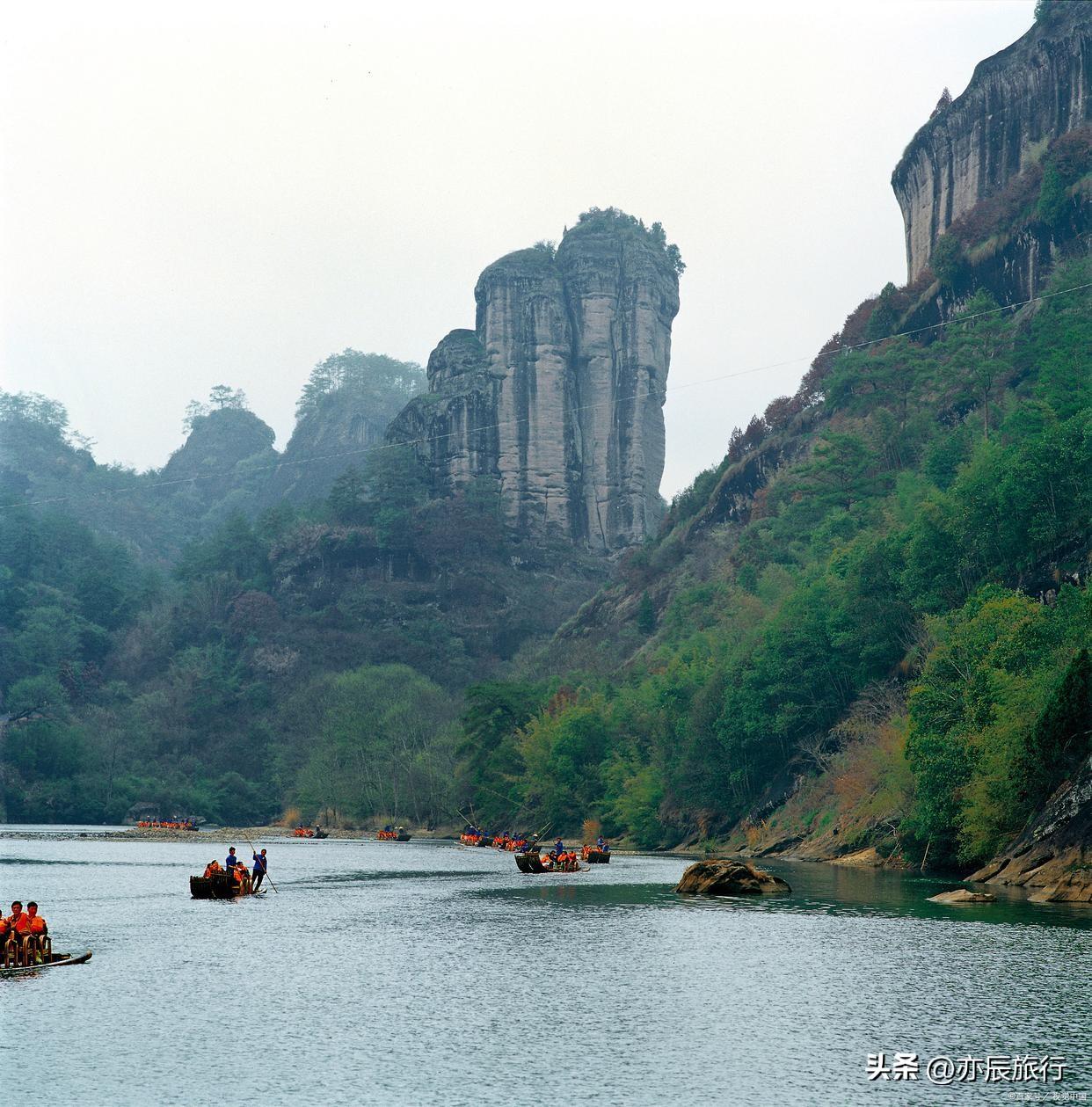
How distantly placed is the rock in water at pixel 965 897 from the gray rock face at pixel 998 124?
92.4 meters

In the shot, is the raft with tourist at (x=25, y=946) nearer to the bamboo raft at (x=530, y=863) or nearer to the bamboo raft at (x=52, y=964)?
the bamboo raft at (x=52, y=964)

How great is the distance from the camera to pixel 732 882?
5144 cm

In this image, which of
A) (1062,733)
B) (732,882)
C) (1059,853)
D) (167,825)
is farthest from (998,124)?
(167,825)

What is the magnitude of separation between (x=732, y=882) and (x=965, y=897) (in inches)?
375

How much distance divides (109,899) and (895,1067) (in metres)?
38.7

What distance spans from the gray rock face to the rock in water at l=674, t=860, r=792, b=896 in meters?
90.3

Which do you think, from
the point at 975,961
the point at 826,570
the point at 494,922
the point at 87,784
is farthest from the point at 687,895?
Result: the point at 87,784

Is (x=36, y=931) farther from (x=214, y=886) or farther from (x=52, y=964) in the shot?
(x=214, y=886)

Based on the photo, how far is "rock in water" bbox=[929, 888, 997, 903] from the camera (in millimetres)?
44469

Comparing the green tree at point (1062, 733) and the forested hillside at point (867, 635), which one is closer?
the green tree at point (1062, 733)

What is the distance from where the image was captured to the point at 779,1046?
23547 mm

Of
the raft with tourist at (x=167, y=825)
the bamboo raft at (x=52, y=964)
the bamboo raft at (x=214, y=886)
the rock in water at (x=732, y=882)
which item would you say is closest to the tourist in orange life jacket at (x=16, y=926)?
the bamboo raft at (x=52, y=964)

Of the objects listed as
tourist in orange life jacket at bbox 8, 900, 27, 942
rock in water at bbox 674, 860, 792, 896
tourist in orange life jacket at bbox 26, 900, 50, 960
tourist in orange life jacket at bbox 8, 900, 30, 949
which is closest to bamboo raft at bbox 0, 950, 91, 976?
tourist in orange life jacket at bbox 26, 900, 50, 960

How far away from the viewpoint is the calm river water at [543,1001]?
21.1 meters
